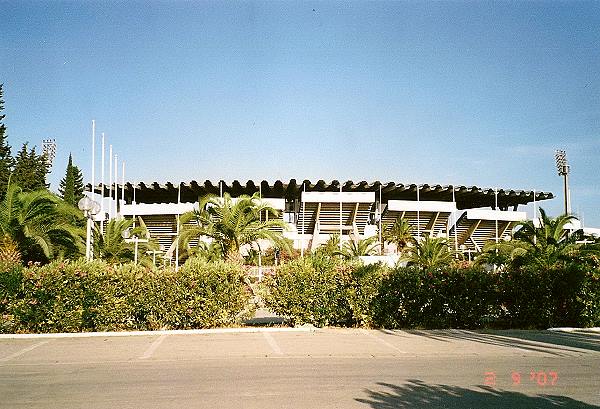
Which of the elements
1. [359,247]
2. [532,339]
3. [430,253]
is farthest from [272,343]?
[359,247]

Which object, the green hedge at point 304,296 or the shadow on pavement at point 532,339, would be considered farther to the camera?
the green hedge at point 304,296

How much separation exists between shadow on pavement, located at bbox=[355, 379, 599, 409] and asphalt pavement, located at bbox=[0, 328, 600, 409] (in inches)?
0.5

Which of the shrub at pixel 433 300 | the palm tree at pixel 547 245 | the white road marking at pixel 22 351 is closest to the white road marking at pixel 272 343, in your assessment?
the shrub at pixel 433 300

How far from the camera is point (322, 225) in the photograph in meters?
44.7

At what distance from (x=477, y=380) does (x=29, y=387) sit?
6807 mm

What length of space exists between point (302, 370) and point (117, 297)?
703 cm

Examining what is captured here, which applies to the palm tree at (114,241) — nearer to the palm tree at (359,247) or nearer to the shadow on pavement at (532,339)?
the palm tree at (359,247)

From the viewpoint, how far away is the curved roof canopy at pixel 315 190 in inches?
1738

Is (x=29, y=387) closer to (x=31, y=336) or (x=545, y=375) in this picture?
(x=31, y=336)

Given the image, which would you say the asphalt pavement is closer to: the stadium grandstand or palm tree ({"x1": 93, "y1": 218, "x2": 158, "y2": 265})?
palm tree ({"x1": 93, "y1": 218, "x2": 158, "y2": 265})

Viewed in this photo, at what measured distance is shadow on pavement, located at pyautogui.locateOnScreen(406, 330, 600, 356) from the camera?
11617 millimetres

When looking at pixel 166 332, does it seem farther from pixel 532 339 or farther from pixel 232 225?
pixel 532 339

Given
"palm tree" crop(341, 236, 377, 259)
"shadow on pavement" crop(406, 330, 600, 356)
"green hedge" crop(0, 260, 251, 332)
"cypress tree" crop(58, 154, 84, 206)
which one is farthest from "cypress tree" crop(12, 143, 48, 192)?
"shadow on pavement" crop(406, 330, 600, 356)

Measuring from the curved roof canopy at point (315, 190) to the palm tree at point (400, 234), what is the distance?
11.4ft
